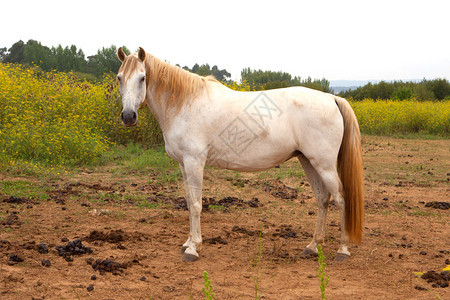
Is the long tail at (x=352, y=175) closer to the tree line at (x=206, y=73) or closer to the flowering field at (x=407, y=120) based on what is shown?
the flowering field at (x=407, y=120)

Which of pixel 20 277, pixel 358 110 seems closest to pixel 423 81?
pixel 358 110

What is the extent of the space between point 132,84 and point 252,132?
1.40m

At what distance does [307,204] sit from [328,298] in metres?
3.68

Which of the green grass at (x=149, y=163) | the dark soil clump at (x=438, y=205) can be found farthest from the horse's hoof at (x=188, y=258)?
the dark soil clump at (x=438, y=205)

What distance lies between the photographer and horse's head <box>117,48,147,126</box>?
157 inches

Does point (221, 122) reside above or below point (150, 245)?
above

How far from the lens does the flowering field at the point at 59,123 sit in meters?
9.29

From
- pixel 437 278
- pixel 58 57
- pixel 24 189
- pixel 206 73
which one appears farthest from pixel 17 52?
pixel 437 278

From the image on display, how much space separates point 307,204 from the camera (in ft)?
23.3

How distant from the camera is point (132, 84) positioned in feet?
13.4

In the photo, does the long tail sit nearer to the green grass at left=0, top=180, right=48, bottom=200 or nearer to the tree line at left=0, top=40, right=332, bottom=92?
the green grass at left=0, top=180, right=48, bottom=200

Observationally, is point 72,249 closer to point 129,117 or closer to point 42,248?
point 42,248

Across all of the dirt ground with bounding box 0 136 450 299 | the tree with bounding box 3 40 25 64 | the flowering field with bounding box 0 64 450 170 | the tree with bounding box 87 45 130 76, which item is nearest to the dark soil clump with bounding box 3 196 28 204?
the dirt ground with bounding box 0 136 450 299

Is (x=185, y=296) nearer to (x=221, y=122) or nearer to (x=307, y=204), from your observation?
(x=221, y=122)
